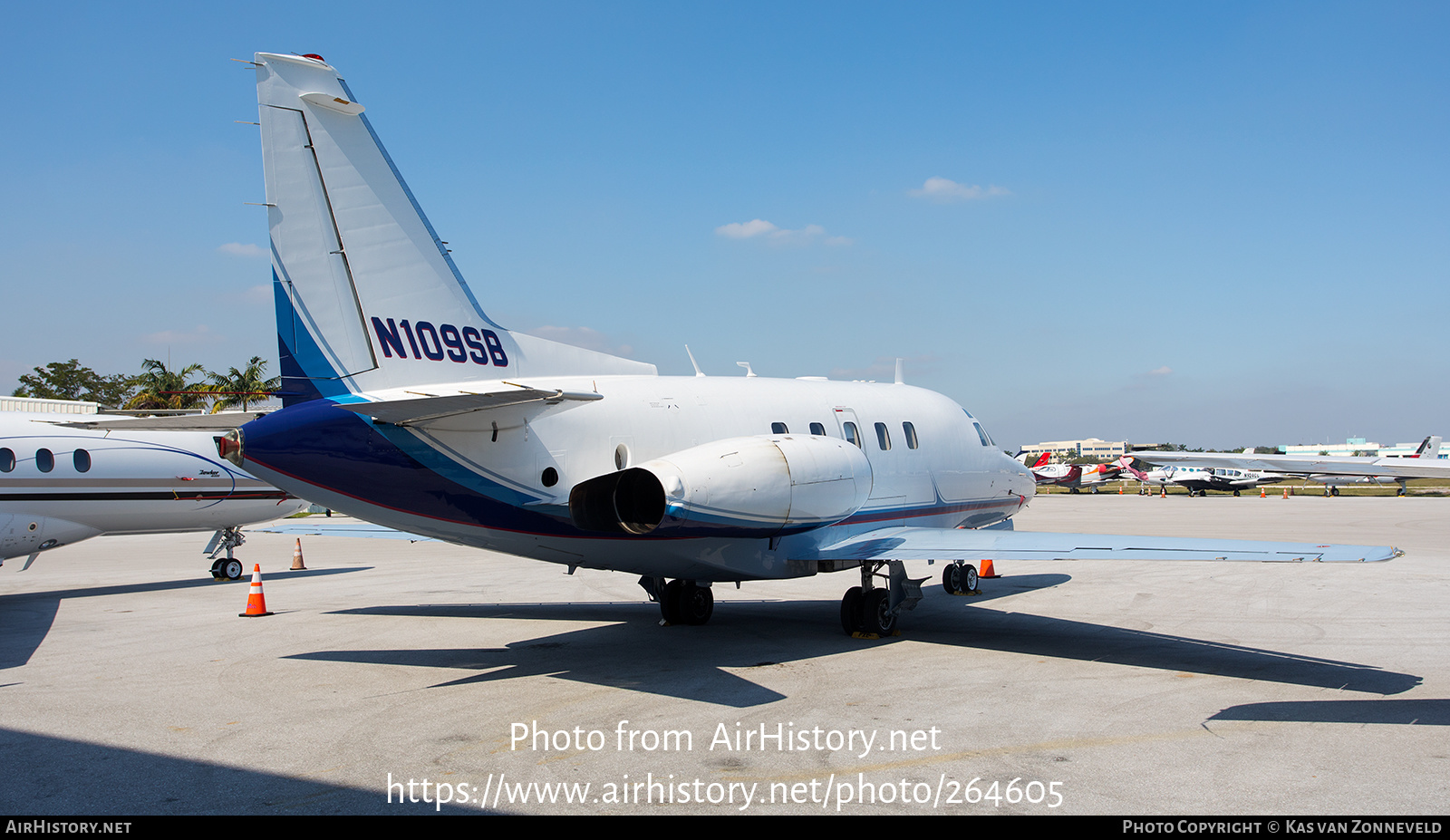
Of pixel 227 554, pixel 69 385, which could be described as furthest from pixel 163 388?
pixel 227 554

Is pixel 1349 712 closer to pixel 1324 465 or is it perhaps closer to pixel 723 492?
pixel 723 492

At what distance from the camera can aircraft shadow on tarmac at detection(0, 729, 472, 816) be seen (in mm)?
5523

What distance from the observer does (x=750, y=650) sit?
35.7 feet

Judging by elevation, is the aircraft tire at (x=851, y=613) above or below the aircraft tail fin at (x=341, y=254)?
below

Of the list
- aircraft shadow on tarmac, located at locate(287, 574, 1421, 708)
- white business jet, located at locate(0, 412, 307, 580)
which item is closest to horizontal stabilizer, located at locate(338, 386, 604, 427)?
aircraft shadow on tarmac, located at locate(287, 574, 1421, 708)

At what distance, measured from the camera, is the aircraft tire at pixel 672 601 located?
12625 mm

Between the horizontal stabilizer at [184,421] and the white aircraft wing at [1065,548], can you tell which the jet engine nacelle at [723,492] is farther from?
the horizontal stabilizer at [184,421]

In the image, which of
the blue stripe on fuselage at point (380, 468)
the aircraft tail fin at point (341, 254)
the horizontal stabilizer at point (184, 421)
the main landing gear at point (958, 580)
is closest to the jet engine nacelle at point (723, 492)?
the blue stripe on fuselage at point (380, 468)

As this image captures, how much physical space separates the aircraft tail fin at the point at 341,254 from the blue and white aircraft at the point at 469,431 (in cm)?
1

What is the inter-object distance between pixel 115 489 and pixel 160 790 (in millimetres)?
13942

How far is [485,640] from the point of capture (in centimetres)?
1155

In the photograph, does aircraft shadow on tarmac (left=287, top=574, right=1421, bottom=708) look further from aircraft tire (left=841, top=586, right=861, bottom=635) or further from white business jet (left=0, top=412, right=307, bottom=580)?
white business jet (left=0, top=412, right=307, bottom=580)
